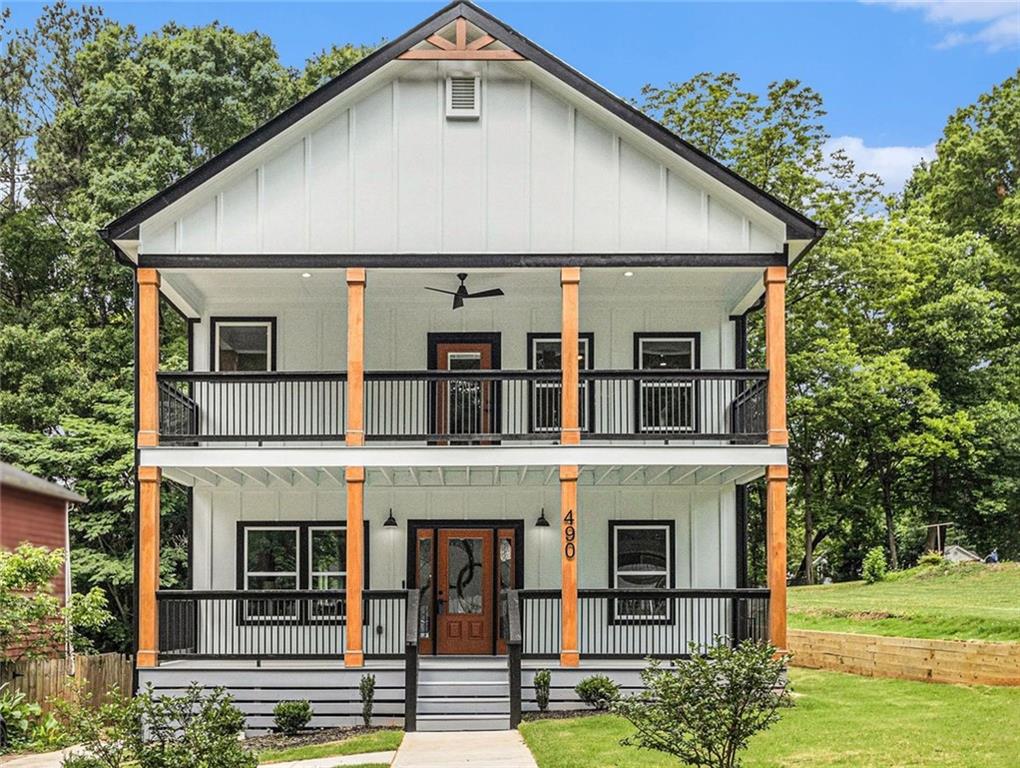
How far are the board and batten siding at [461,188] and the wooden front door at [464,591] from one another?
5.13m

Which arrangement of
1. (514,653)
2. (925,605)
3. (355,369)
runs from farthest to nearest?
(925,605), (355,369), (514,653)

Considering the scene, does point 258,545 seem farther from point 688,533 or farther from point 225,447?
point 688,533

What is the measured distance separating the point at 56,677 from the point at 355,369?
7805 millimetres

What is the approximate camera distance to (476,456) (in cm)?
1847

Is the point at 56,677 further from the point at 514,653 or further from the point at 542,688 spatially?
the point at 542,688

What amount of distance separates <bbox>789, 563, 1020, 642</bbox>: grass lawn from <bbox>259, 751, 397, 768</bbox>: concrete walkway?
→ 29.8 ft

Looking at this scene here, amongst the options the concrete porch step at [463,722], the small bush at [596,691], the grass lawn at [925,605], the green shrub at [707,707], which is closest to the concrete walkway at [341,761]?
the concrete porch step at [463,722]

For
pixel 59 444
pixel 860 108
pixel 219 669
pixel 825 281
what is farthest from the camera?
pixel 860 108

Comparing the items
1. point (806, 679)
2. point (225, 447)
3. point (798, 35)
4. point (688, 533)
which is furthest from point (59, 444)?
point (798, 35)

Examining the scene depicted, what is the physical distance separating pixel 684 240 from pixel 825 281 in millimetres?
18621

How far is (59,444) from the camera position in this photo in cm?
3067

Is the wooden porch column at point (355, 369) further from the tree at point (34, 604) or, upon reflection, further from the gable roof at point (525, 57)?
the tree at point (34, 604)

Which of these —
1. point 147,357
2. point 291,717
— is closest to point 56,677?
point 291,717

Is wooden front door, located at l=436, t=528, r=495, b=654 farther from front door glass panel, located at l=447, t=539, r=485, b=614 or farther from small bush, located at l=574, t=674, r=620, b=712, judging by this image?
small bush, located at l=574, t=674, r=620, b=712
